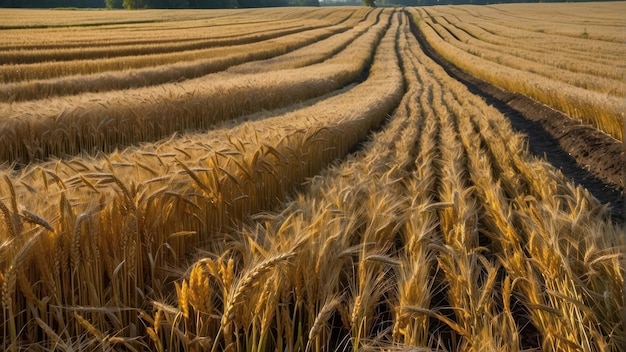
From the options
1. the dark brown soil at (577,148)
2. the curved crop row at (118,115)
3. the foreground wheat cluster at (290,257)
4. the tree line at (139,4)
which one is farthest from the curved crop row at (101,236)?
the tree line at (139,4)

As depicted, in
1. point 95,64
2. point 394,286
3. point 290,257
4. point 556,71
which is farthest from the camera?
point 556,71

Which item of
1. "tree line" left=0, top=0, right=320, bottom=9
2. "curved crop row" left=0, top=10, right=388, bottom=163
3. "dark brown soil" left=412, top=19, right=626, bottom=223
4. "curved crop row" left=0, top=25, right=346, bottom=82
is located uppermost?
"tree line" left=0, top=0, right=320, bottom=9

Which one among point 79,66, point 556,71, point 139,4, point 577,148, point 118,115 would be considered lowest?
point 577,148

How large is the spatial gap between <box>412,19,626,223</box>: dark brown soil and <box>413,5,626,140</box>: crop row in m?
0.29

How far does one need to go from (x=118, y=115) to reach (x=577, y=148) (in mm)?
8173

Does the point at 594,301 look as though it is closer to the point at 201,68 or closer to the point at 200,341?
the point at 200,341

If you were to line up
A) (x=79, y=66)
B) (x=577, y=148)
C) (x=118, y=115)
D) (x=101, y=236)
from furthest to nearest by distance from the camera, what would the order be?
(x=79, y=66) → (x=577, y=148) → (x=118, y=115) → (x=101, y=236)

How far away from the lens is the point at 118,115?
25.2ft

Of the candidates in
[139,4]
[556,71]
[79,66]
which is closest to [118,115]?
[79,66]

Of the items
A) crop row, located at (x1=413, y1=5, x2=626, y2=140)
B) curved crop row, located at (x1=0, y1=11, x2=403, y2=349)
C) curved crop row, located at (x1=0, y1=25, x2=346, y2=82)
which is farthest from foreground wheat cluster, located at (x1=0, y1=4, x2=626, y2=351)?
curved crop row, located at (x1=0, y1=25, x2=346, y2=82)

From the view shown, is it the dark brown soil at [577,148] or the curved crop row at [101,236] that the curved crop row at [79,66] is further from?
the dark brown soil at [577,148]

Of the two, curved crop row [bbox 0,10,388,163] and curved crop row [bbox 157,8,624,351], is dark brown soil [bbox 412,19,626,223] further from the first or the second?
curved crop row [bbox 0,10,388,163]

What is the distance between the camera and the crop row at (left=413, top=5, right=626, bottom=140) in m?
9.89

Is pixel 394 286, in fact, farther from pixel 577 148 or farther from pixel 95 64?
pixel 95 64
